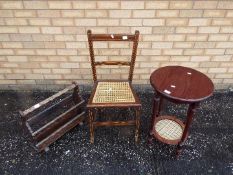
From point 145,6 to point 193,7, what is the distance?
1.69ft

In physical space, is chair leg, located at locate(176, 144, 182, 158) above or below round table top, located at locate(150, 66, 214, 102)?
below

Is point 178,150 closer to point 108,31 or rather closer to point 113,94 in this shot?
point 113,94

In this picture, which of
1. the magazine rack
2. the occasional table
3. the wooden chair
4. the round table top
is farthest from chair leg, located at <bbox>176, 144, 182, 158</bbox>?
the magazine rack

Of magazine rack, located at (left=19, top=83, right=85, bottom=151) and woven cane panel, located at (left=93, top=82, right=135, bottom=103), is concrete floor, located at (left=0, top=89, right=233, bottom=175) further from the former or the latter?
woven cane panel, located at (left=93, top=82, right=135, bottom=103)

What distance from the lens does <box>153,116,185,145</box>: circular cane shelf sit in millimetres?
2594

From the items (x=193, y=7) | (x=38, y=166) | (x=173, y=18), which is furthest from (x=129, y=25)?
(x=38, y=166)

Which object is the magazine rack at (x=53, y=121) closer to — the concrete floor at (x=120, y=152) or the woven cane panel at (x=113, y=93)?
the concrete floor at (x=120, y=152)

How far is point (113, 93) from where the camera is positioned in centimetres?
256

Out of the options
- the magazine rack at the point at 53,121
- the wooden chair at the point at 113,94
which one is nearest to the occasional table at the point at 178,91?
the wooden chair at the point at 113,94

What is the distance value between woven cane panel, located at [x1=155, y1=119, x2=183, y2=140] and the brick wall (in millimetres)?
740

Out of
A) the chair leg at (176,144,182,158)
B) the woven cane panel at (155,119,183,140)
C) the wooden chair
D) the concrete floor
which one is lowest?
the concrete floor

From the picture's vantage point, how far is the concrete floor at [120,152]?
8.08 feet

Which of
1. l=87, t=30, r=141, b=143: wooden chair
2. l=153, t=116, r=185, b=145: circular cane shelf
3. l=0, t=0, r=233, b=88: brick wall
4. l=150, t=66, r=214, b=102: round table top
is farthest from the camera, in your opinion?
l=0, t=0, r=233, b=88: brick wall

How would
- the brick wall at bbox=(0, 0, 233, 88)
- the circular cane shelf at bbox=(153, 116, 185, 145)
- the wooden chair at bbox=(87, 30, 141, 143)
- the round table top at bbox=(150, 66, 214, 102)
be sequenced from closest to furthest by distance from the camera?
the round table top at bbox=(150, 66, 214, 102), the wooden chair at bbox=(87, 30, 141, 143), the circular cane shelf at bbox=(153, 116, 185, 145), the brick wall at bbox=(0, 0, 233, 88)
